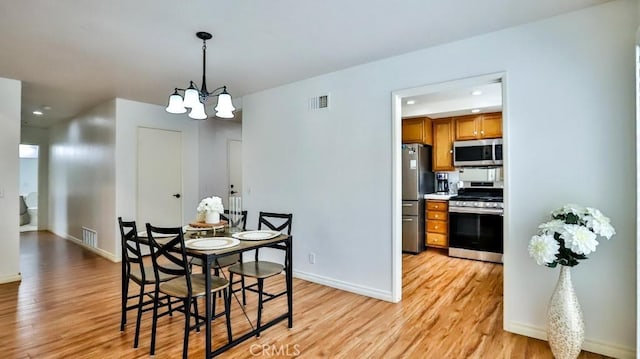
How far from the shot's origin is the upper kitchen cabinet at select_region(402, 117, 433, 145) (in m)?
5.56

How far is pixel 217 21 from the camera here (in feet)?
8.48

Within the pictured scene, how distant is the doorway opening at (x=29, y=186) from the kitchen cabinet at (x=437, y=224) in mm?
8594

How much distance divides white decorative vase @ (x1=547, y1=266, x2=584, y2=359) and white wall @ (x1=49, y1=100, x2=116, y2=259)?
17.6 ft

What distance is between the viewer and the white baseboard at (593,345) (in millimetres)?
2305

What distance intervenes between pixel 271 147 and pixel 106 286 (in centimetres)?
245

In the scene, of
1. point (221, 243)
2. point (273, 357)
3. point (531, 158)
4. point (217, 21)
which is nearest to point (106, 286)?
point (221, 243)

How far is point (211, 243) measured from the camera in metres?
2.51

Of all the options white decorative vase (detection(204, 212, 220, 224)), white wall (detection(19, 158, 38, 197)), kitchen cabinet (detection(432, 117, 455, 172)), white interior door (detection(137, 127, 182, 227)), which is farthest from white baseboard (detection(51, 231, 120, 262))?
kitchen cabinet (detection(432, 117, 455, 172))

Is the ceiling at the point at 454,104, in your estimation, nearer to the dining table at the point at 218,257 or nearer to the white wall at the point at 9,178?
the dining table at the point at 218,257

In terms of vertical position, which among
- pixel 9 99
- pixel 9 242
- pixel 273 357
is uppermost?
pixel 9 99

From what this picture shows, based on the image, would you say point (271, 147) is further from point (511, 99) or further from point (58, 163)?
point (58, 163)

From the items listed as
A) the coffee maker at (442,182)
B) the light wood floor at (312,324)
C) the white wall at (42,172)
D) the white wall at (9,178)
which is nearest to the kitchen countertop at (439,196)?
the coffee maker at (442,182)

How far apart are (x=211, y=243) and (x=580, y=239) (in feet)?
7.83

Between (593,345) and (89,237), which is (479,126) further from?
(89,237)
